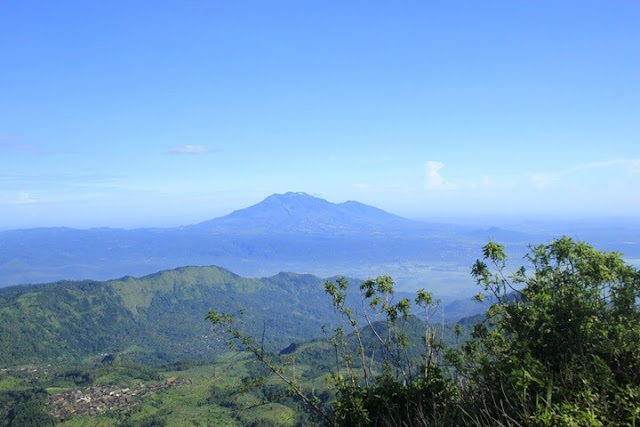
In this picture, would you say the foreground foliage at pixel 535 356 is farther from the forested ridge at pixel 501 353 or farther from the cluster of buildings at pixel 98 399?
the cluster of buildings at pixel 98 399

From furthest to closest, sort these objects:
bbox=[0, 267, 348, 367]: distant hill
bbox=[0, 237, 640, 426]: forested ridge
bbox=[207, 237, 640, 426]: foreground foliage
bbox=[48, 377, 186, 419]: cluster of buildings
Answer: bbox=[0, 267, 348, 367]: distant hill
bbox=[48, 377, 186, 419]: cluster of buildings
bbox=[0, 237, 640, 426]: forested ridge
bbox=[207, 237, 640, 426]: foreground foliage

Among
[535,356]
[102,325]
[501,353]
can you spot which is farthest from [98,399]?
[535,356]

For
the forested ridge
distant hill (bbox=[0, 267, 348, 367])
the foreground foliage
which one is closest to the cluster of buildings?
distant hill (bbox=[0, 267, 348, 367])

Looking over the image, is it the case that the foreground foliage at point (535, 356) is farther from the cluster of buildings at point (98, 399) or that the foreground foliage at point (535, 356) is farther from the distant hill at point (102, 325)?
the distant hill at point (102, 325)

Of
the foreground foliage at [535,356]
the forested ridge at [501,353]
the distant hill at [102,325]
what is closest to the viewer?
the foreground foliage at [535,356]

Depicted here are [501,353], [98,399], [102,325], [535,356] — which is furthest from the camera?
[102,325]

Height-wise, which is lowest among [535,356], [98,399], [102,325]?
[102,325]

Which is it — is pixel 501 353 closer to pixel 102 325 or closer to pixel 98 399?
pixel 98 399

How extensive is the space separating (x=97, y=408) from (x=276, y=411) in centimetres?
3143

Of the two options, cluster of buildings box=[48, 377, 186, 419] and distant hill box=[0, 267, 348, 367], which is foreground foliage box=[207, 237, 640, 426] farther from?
distant hill box=[0, 267, 348, 367]

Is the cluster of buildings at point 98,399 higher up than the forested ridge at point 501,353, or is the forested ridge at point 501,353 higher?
the forested ridge at point 501,353

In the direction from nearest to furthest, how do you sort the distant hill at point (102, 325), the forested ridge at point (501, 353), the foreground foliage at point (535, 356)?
the foreground foliage at point (535, 356) → the forested ridge at point (501, 353) → the distant hill at point (102, 325)

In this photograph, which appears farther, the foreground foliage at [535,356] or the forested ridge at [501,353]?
the forested ridge at [501,353]

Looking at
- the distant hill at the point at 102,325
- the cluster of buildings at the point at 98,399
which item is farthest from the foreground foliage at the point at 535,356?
the distant hill at the point at 102,325
